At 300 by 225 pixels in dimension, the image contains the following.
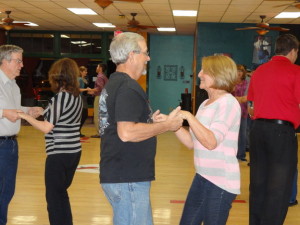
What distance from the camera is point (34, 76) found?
15.9 m

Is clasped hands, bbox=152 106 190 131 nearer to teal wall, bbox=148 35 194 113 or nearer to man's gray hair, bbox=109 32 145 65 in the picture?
man's gray hair, bbox=109 32 145 65

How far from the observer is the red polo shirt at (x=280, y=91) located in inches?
130

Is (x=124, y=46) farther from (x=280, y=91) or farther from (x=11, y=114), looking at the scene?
(x=280, y=91)

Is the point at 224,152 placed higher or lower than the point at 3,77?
lower

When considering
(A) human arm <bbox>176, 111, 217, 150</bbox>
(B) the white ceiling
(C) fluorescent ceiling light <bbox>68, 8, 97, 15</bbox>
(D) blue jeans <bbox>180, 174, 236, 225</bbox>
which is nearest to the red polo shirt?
(D) blue jeans <bbox>180, 174, 236, 225</bbox>

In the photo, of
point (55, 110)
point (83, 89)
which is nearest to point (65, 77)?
point (55, 110)

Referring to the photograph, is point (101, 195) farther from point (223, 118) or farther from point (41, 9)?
point (41, 9)

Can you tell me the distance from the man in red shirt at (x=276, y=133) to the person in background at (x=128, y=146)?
4.54 ft

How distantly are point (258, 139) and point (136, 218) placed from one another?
1.55 meters

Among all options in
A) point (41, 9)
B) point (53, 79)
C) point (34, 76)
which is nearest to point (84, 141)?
point (41, 9)

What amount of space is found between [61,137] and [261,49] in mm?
10778

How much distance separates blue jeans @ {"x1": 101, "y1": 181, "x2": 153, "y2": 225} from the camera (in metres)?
2.16

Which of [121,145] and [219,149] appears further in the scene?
[219,149]

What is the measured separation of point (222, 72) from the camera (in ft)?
7.89
